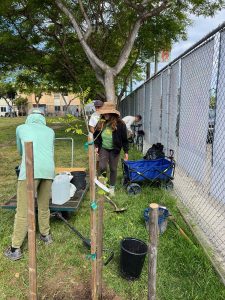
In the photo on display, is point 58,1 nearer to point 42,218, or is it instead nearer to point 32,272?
point 42,218

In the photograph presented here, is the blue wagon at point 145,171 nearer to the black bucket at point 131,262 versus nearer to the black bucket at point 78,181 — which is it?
the black bucket at point 78,181

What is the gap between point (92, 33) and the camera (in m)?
13.2

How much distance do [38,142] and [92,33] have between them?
10734mm

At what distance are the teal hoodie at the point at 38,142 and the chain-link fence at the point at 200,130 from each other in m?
2.26

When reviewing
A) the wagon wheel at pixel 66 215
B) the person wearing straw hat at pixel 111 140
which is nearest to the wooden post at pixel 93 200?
the wagon wheel at pixel 66 215

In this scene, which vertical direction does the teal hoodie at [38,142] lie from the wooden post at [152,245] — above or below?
above

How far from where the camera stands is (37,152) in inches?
144

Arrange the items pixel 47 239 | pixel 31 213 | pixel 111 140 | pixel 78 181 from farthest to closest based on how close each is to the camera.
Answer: pixel 111 140, pixel 78 181, pixel 47 239, pixel 31 213

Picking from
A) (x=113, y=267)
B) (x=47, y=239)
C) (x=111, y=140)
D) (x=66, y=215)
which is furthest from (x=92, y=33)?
(x=113, y=267)

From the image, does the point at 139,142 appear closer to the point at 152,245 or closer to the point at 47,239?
the point at 47,239

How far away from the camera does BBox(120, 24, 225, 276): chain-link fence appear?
185 inches

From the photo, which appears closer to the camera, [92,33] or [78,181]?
[78,181]

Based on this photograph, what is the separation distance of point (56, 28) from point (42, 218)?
11617mm

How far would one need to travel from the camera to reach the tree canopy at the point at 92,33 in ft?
34.0
